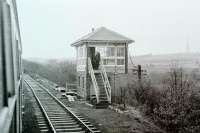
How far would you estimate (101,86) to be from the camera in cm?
2323

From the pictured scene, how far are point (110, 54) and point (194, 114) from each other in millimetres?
12083

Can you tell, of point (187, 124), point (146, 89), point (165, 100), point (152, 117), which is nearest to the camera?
point (187, 124)

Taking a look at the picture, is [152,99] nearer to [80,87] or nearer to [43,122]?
[43,122]

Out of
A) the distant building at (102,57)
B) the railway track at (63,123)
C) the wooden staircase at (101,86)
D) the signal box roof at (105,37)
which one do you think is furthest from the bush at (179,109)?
the signal box roof at (105,37)

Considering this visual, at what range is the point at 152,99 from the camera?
1803 centimetres

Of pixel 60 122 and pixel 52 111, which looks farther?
pixel 52 111

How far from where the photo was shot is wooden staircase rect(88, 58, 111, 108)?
71.1 feet

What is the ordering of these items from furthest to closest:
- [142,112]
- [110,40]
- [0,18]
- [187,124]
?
[110,40] → [142,112] → [187,124] → [0,18]

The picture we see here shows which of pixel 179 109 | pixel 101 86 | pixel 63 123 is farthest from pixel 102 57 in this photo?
pixel 179 109

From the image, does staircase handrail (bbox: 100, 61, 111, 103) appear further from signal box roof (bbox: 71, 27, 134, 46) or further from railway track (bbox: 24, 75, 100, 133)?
railway track (bbox: 24, 75, 100, 133)

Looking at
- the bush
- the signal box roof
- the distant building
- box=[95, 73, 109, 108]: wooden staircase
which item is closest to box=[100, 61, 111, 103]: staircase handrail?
the distant building

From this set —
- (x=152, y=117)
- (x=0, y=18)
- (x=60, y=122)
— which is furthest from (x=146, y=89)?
(x=0, y=18)

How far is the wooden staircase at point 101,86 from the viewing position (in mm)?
21666

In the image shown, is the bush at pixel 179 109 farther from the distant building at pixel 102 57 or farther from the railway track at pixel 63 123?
the distant building at pixel 102 57
